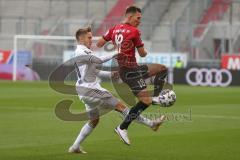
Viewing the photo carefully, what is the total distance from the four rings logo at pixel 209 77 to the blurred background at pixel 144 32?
2.1 inches

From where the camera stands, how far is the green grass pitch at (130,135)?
478 inches

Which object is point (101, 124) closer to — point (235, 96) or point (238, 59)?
point (235, 96)

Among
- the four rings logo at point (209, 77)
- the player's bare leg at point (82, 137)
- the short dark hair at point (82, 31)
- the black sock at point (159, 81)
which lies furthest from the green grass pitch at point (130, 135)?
the four rings logo at point (209, 77)

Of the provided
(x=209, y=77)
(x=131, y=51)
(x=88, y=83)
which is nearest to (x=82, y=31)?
(x=88, y=83)

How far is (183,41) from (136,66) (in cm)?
3178

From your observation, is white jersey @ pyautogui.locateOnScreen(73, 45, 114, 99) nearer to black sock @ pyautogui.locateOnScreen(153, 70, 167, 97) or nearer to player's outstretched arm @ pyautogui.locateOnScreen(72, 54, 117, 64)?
player's outstretched arm @ pyautogui.locateOnScreen(72, 54, 117, 64)

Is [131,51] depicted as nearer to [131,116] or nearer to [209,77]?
[131,116]

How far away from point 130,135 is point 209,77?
24.4 metres

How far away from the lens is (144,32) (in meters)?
47.6

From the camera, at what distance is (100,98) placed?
1240cm

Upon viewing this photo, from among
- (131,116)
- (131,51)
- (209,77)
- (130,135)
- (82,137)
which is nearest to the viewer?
(82,137)

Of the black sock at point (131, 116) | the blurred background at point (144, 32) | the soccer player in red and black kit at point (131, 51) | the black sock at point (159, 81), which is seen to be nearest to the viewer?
the black sock at point (131, 116)

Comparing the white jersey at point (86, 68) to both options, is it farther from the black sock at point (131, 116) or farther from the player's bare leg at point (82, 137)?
the black sock at point (131, 116)

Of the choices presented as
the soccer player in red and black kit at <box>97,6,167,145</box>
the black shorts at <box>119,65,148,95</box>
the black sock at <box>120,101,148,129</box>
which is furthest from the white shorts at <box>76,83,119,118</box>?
the black shorts at <box>119,65,148,95</box>
